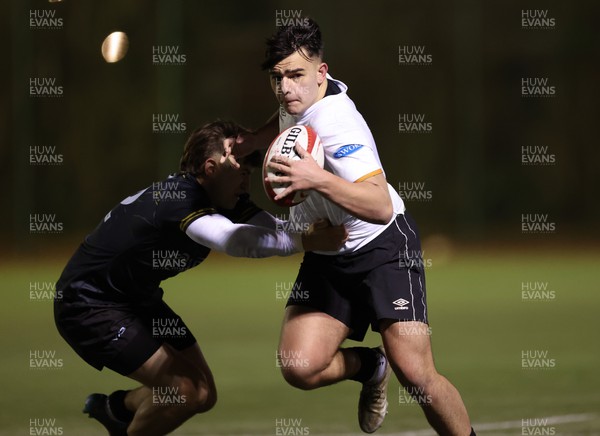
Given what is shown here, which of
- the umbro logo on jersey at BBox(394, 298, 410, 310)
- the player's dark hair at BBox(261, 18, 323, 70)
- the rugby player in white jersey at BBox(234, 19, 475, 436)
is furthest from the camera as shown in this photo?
the umbro logo on jersey at BBox(394, 298, 410, 310)

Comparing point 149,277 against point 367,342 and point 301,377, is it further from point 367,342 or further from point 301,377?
point 367,342

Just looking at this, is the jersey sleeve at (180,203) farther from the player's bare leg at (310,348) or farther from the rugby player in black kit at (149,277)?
the player's bare leg at (310,348)

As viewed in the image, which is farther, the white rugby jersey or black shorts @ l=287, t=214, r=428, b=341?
black shorts @ l=287, t=214, r=428, b=341

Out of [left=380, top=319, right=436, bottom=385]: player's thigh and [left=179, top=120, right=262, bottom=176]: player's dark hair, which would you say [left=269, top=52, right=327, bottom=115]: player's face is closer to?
[left=179, top=120, right=262, bottom=176]: player's dark hair

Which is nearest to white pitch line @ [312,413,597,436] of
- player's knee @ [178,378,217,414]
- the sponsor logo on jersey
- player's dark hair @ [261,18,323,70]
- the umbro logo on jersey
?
player's knee @ [178,378,217,414]

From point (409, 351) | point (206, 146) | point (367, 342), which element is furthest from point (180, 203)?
Result: point (367, 342)

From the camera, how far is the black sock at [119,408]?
229 inches

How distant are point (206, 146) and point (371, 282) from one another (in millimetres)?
1079

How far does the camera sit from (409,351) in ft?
17.2

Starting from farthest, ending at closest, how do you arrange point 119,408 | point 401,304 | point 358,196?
point 119,408 < point 401,304 < point 358,196

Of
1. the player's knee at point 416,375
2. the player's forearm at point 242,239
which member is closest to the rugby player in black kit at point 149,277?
the player's forearm at point 242,239

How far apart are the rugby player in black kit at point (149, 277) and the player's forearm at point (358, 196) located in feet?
2.79

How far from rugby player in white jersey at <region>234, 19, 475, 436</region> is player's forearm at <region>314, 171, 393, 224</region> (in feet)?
0.04

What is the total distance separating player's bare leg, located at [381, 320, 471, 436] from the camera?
5.22 metres
